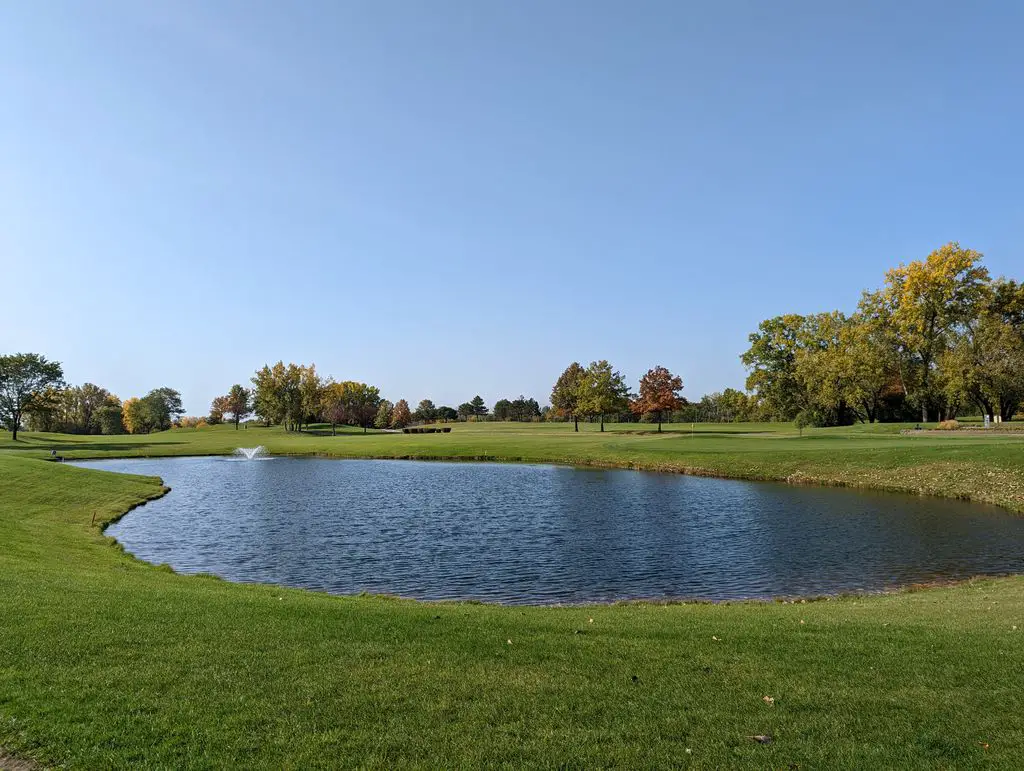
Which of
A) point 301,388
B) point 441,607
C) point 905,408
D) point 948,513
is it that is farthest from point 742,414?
point 441,607

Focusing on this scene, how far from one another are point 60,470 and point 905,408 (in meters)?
86.1

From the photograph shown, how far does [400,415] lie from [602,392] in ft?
223

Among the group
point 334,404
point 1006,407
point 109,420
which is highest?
point 334,404

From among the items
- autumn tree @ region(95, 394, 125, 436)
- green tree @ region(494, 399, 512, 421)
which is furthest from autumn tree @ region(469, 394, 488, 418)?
autumn tree @ region(95, 394, 125, 436)

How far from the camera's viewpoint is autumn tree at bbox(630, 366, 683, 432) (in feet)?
297

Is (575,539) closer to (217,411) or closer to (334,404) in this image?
(334,404)

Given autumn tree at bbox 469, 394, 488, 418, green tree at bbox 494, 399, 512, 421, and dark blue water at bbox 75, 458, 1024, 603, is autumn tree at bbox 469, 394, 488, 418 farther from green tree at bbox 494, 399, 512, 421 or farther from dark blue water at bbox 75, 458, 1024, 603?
dark blue water at bbox 75, 458, 1024, 603

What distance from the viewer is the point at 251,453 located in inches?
2928

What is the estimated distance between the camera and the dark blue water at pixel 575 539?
59.8ft

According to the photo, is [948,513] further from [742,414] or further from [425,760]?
[742,414]

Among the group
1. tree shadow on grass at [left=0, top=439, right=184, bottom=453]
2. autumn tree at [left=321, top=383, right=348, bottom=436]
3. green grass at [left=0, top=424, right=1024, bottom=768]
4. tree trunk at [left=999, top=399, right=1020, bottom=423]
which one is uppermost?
autumn tree at [left=321, top=383, right=348, bottom=436]

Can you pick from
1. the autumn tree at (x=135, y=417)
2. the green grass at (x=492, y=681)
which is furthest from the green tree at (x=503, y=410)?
the green grass at (x=492, y=681)

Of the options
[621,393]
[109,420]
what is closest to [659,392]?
[621,393]

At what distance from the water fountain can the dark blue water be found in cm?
3364
